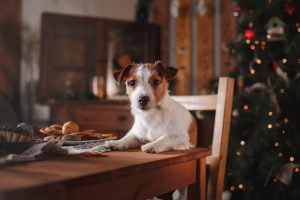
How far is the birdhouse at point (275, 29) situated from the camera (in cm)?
209

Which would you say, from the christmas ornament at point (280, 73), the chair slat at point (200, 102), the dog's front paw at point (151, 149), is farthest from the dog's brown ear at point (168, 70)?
the christmas ornament at point (280, 73)

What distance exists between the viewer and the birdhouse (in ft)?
6.85

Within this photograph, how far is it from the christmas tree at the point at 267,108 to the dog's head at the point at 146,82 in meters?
→ 1.31

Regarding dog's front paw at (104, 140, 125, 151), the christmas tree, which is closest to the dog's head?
dog's front paw at (104, 140, 125, 151)

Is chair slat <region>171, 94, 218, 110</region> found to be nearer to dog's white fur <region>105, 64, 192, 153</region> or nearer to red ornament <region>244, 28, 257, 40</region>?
Answer: dog's white fur <region>105, 64, 192, 153</region>

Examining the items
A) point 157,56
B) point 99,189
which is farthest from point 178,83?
point 99,189

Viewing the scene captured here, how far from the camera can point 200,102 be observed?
4.07 feet

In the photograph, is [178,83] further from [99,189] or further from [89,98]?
[99,189]

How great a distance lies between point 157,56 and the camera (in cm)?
324

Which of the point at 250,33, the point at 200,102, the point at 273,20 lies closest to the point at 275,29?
the point at 273,20

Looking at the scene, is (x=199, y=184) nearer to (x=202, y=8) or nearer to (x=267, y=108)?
A: (x=267, y=108)

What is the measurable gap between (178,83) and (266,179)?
1833mm

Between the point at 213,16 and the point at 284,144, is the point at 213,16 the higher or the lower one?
the higher one

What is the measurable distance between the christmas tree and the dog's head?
4.30 ft
